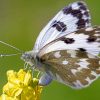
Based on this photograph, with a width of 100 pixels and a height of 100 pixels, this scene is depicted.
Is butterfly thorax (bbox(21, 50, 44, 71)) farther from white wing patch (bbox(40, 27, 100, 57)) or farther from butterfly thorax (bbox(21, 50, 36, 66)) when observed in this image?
white wing patch (bbox(40, 27, 100, 57))

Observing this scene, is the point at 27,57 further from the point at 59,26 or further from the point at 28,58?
the point at 59,26

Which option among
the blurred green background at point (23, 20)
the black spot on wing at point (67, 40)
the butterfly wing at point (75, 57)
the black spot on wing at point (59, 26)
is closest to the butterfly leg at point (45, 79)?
the butterfly wing at point (75, 57)

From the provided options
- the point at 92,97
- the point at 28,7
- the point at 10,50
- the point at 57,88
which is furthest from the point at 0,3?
the point at 92,97

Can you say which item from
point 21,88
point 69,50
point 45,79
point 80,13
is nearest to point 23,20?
point 80,13

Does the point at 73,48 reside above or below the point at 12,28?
below

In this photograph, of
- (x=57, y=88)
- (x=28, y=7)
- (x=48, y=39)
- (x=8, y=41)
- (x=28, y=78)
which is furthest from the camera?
(x=28, y=7)

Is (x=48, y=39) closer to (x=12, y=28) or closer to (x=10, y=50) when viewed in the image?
(x=10, y=50)

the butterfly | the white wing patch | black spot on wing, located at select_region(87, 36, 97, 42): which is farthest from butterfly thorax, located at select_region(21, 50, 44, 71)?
black spot on wing, located at select_region(87, 36, 97, 42)
